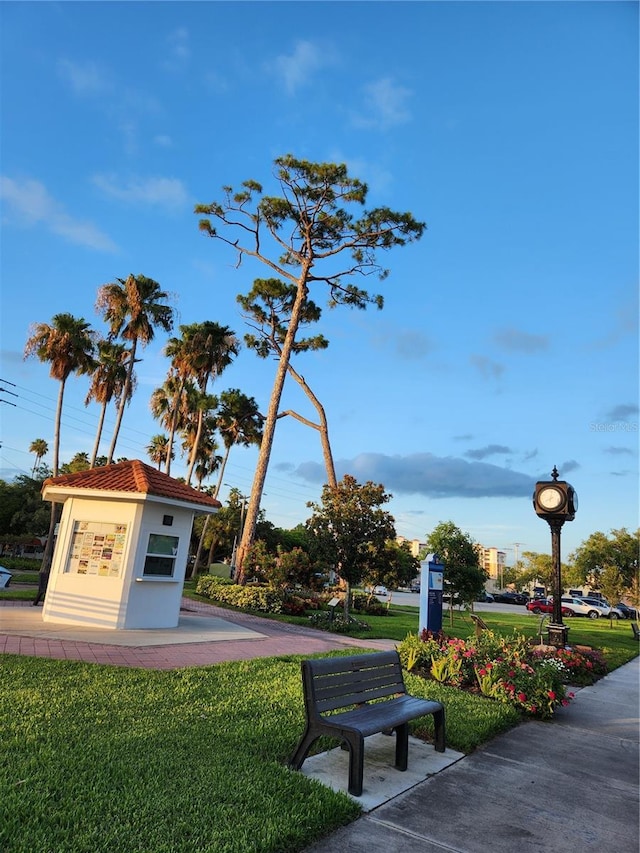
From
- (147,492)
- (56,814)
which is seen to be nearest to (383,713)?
(56,814)

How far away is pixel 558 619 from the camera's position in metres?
9.71

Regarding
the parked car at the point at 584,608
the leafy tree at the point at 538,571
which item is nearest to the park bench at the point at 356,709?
the parked car at the point at 584,608

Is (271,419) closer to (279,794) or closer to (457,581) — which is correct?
(457,581)

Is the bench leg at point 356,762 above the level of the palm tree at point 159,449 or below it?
below

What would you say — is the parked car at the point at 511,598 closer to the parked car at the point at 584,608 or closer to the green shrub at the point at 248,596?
the parked car at the point at 584,608

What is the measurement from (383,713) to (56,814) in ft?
7.72

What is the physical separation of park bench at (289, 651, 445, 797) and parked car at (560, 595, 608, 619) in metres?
40.8

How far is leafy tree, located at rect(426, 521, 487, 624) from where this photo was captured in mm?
19016

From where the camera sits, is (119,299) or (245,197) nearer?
(245,197)

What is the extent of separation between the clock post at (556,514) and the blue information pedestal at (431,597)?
2.04 m

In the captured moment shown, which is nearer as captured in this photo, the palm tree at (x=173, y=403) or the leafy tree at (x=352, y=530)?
the leafy tree at (x=352, y=530)

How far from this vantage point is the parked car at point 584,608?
39.8 metres

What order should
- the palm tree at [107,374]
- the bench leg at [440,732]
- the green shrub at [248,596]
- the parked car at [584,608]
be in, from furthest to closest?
the parked car at [584,608], the palm tree at [107,374], the green shrub at [248,596], the bench leg at [440,732]

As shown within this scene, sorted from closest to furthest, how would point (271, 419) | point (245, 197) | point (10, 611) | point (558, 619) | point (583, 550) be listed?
point (558, 619) < point (10, 611) < point (271, 419) < point (245, 197) < point (583, 550)
